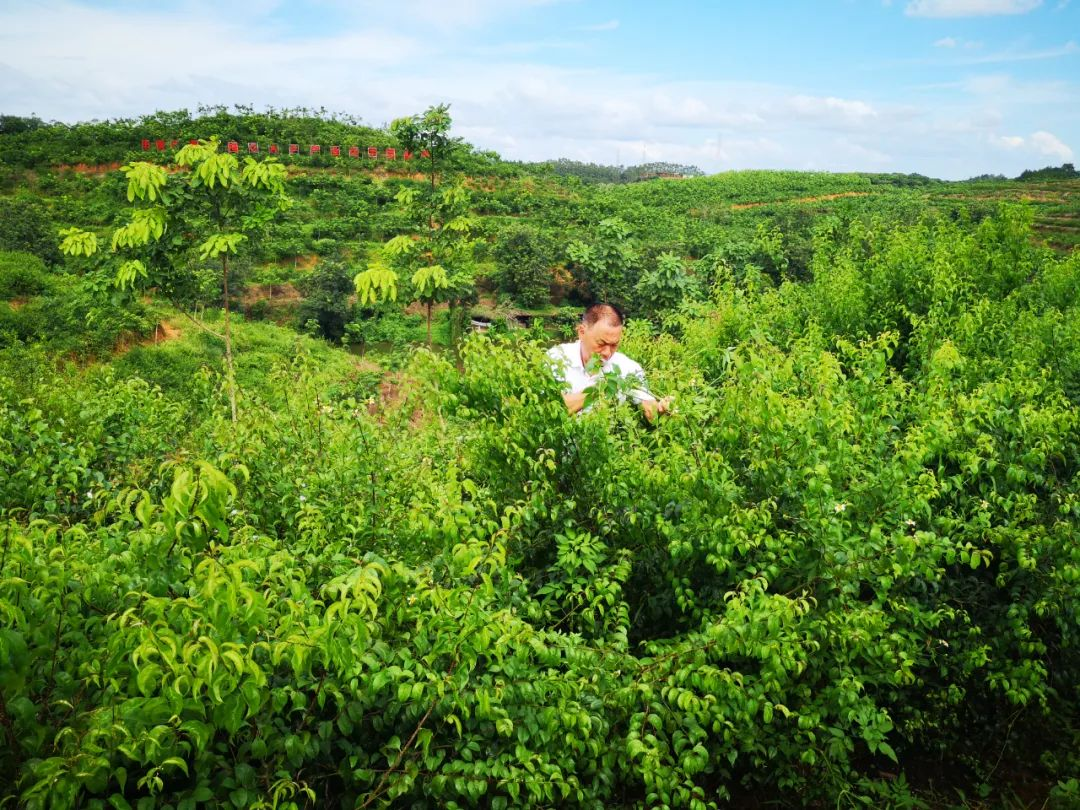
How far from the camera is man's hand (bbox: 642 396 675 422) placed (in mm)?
3601

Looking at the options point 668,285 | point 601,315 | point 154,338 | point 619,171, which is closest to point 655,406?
point 601,315

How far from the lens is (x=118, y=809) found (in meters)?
1.70

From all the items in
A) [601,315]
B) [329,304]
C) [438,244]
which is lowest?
[329,304]

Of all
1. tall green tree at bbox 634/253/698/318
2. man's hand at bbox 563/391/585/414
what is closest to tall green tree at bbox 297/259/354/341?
tall green tree at bbox 634/253/698/318

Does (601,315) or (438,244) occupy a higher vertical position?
(438,244)

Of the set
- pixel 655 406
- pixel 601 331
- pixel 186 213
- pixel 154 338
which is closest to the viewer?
pixel 655 406

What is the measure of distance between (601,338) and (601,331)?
5 centimetres

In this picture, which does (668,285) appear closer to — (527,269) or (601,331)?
(601,331)

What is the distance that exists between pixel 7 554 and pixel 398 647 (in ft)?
3.41

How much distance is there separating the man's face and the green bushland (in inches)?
23.1

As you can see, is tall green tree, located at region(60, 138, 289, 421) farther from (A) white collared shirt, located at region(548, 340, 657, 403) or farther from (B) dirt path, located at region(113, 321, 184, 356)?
(B) dirt path, located at region(113, 321, 184, 356)

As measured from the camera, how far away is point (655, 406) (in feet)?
12.2

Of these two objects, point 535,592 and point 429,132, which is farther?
point 429,132

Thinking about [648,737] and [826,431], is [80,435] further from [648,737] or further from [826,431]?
[826,431]
